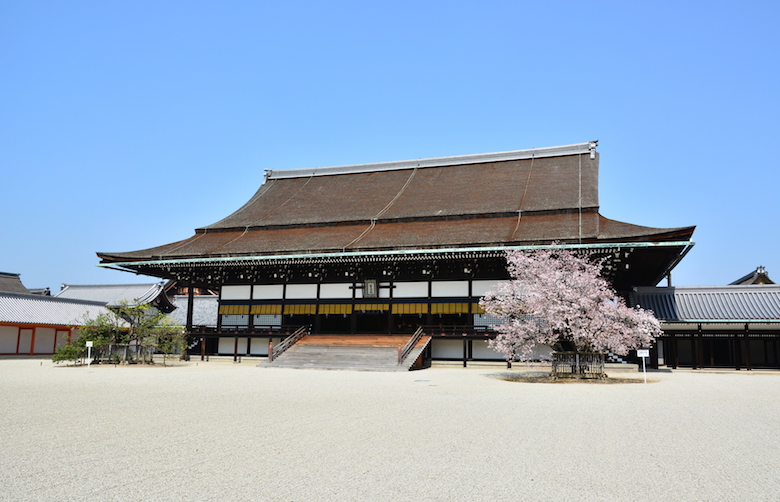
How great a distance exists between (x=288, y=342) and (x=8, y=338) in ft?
49.3

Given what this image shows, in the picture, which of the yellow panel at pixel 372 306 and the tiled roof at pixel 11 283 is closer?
the yellow panel at pixel 372 306

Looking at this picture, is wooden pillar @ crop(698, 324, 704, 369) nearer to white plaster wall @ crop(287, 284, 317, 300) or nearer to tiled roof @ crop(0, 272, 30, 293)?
white plaster wall @ crop(287, 284, 317, 300)

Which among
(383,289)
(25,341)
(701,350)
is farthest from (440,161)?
(25,341)

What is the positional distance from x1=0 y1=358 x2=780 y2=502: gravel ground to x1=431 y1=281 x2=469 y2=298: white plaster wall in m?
11.4

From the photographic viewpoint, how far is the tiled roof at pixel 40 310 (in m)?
28.6

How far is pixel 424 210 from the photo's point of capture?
1080 inches

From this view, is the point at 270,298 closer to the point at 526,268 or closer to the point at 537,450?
the point at 526,268

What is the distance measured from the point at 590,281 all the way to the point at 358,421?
35.6ft

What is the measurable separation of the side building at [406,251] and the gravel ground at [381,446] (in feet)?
34.7

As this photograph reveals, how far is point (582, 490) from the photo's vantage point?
491 cm

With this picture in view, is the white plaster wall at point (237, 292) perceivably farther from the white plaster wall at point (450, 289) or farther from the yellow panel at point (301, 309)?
the white plaster wall at point (450, 289)

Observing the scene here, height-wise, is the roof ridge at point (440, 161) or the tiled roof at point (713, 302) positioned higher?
the roof ridge at point (440, 161)

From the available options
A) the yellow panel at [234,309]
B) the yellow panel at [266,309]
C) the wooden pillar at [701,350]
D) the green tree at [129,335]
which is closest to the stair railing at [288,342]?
the yellow panel at [266,309]

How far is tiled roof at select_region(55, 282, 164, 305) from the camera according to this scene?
39188 millimetres
